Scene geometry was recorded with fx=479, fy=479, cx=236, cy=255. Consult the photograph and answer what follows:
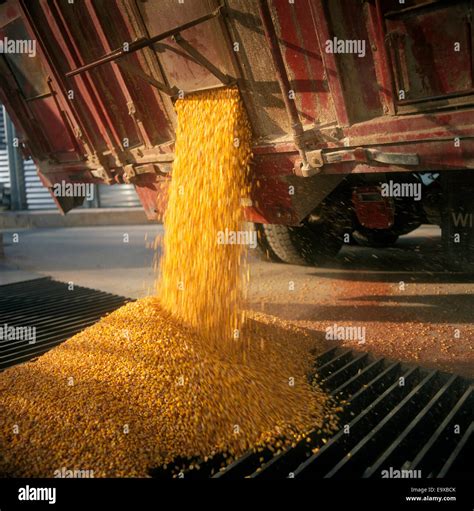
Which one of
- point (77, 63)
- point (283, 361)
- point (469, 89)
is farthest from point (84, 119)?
point (469, 89)

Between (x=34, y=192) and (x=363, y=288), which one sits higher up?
(x=34, y=192)

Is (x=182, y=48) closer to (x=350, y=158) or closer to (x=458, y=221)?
(x=350, y=158)

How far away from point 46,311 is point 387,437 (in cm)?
400

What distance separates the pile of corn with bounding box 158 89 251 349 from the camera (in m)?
3.85

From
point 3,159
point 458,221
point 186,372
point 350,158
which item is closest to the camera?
point 186,372

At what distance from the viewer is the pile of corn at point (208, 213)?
12.6 feet

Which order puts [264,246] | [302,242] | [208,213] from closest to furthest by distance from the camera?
[208,213], [302,242], [264,246]

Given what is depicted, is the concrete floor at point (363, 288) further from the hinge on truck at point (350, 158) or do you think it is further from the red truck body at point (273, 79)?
the hinge on truck at point (350, 158)

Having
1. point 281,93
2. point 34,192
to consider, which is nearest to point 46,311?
point 281,93

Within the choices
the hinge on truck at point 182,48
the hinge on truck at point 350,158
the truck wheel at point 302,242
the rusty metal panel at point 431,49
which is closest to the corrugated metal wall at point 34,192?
the truck wheel at point 302,242

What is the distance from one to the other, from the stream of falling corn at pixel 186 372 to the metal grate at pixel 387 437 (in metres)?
0.10

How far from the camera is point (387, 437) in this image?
2691 millimetres

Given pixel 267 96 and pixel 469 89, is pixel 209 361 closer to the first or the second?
pixel 267 96

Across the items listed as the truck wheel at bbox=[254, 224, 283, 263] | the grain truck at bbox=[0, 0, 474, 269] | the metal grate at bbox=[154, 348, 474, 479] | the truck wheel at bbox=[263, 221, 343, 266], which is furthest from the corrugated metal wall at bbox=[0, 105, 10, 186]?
the metal grate at bbox=[154, 348, 474, 479]
